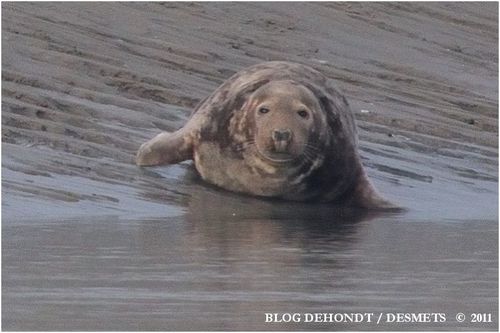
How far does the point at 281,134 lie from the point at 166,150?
3.55 ft

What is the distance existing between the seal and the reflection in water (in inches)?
15.8

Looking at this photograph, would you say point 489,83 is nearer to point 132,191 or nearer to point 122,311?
point 132,191

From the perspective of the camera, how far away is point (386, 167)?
16.6 meters

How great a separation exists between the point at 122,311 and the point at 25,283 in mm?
995

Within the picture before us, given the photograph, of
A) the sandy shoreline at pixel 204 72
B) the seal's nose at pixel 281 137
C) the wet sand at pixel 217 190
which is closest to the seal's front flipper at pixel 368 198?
the wet sand at pixel 217 190

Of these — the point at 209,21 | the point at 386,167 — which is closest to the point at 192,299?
the point at 386,167

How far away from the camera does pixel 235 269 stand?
11625mm

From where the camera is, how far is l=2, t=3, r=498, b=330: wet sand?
35.2 feet

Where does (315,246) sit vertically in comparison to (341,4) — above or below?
below

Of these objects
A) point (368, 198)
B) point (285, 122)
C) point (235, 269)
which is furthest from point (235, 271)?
point (368, 198)

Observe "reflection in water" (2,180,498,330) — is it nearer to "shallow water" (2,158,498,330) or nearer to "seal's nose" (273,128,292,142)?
"shallow water" (2,158,498,330)

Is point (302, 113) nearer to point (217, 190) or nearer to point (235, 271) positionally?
point (217, 190)

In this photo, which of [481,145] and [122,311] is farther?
[481,145]

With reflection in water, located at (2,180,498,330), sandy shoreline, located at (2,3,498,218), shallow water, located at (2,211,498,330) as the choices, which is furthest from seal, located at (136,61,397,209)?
shallow water, located at (2,211,498,330)
